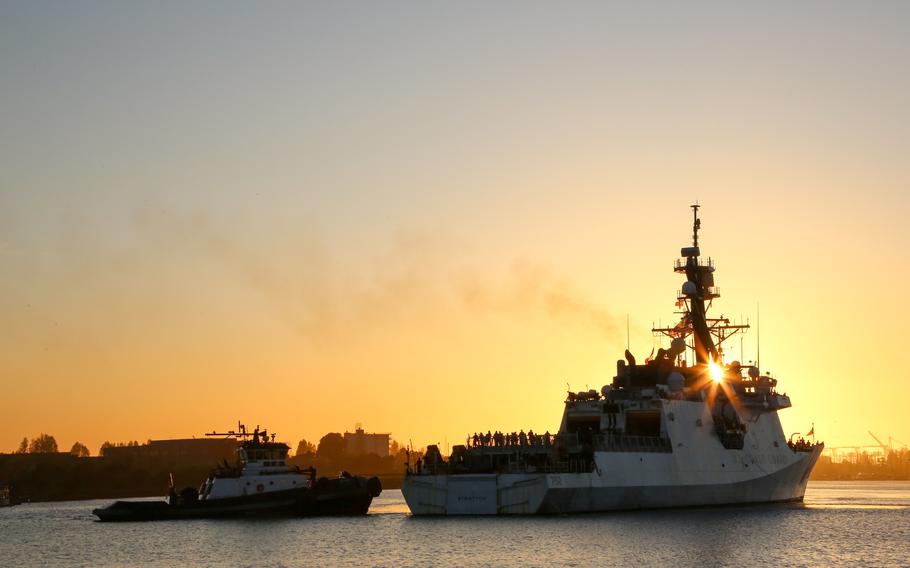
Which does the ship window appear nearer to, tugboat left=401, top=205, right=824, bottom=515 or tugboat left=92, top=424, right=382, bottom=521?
tugboat left=401, top=205, right=824, bottom=515

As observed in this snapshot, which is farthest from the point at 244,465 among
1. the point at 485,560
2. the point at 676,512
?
the point at 485,560

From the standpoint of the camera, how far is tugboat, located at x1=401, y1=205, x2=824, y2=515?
57.5 m

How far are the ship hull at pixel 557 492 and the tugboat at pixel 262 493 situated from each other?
1050cm

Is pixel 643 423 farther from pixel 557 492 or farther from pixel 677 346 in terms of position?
pixel 557 492

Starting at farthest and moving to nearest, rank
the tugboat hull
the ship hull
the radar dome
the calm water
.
→ the radar dome
the tugboat hull
the ship hull
the calm water


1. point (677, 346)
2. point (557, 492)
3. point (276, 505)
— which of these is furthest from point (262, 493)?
point (677, 346)

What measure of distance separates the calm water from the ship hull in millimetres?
674

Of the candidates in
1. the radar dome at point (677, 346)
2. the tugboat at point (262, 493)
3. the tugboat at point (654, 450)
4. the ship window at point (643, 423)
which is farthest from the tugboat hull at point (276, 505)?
the radar dome at point (677, 346)

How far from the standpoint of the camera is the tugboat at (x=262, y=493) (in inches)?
2729

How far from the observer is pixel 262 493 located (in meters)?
69.6

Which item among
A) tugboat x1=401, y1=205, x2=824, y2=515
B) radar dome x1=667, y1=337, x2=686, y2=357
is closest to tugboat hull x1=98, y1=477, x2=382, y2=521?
tugboat x1=401, y1=205, x2=824, y2=515

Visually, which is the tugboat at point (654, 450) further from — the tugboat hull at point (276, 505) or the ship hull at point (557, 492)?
the tugboat hull at point (276, 505)

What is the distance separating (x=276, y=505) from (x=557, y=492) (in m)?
20.1

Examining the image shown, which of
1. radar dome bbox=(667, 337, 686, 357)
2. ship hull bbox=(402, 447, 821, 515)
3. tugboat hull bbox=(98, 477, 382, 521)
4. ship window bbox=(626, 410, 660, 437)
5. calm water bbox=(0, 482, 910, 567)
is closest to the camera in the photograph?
calm water bbox=(0, 482, 910, 567)
